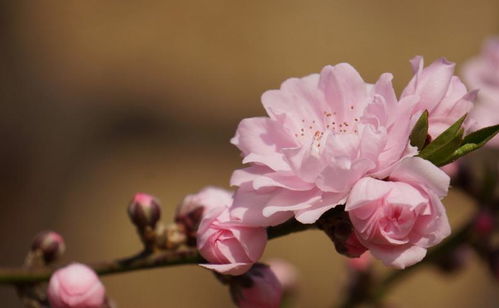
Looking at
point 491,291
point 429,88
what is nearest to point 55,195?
point 491,291

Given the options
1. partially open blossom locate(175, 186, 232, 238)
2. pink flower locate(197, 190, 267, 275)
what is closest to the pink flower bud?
partially open blossom locate(175, 186, 232, 238)

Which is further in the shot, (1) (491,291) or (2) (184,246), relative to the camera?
(1) (491,291)

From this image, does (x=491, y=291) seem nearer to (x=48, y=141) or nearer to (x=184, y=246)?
(x=48, y=141)

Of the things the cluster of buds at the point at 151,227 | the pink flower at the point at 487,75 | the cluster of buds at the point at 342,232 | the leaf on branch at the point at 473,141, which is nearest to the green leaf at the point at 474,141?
the leaf on branch at the point at 473,141

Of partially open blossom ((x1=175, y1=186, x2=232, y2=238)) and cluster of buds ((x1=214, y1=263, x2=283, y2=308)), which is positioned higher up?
partially open blossom ((x1=175, y1=186, x2=232, y2=238))

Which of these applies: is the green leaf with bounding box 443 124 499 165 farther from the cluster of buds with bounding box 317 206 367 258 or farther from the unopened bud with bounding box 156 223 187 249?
the unopened bud with bounding box 156 223 187 249

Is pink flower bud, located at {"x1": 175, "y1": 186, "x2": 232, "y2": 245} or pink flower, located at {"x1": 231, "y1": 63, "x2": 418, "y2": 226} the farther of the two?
pink flower bud, located at {"x1": 175, "y1": 186, "x2": 232, "y2": 245}
